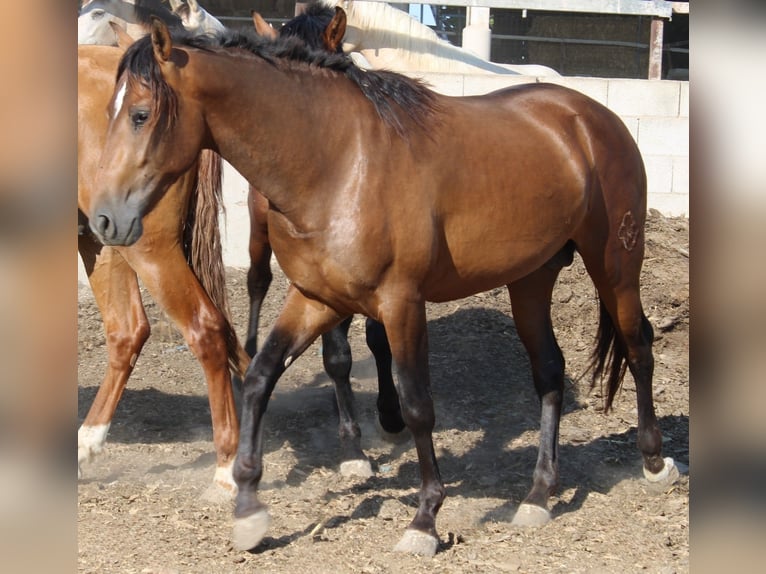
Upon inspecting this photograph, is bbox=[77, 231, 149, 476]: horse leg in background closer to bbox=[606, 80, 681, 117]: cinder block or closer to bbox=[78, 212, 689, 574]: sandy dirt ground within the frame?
bbox=[78, 212, 689, 574]: sandy dirt ground

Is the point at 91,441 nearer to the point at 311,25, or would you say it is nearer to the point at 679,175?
the point at 311,25

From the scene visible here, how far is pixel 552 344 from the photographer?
4.20 m

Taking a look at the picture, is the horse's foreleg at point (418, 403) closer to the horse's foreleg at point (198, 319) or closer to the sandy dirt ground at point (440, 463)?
the sandy dirt ground at point (440, 463)

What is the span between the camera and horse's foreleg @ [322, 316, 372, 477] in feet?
14.2

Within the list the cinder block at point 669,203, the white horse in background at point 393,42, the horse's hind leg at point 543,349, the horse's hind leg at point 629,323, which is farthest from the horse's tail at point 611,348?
the white horse in background at point 393,42

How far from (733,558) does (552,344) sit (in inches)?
127

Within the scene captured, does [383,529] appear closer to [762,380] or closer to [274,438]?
[274,438]

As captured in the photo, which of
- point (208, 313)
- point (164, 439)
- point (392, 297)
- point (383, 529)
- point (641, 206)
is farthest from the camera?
point (164, 439)

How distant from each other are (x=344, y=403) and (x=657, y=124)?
4.34 m

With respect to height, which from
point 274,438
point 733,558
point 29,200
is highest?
point 29,200

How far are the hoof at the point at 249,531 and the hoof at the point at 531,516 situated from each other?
1.11m

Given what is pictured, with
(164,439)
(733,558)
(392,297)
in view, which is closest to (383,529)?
(392,297)

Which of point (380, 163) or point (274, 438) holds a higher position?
point (380, 163)

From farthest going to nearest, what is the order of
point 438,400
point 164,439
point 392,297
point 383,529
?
point 438,400, point 164,439, point 383,529, point 392,297
